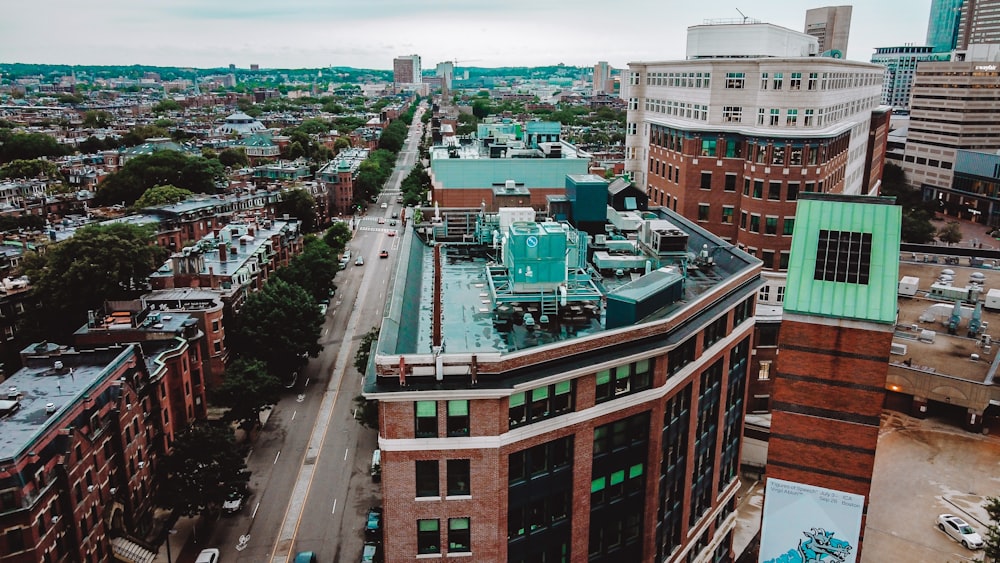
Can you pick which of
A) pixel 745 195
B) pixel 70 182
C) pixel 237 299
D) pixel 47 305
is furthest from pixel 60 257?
pixel 70 182

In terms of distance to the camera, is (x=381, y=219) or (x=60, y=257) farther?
(x=381, y=219)

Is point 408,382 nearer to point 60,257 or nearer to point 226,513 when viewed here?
point 226,513

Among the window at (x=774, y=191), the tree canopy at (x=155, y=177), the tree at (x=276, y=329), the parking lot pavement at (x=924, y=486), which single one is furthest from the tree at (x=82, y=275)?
the parking lot pavement at (x=924, y=486)

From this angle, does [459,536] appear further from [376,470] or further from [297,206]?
[297,206]

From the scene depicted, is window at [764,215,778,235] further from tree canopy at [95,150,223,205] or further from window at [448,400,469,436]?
tree canopy at [95,150,223,205]

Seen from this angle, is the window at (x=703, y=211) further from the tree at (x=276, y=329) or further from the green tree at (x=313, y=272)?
the green tree at (x=313, y=272)

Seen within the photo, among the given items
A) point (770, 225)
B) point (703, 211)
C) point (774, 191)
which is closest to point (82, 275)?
point (703, 211)
